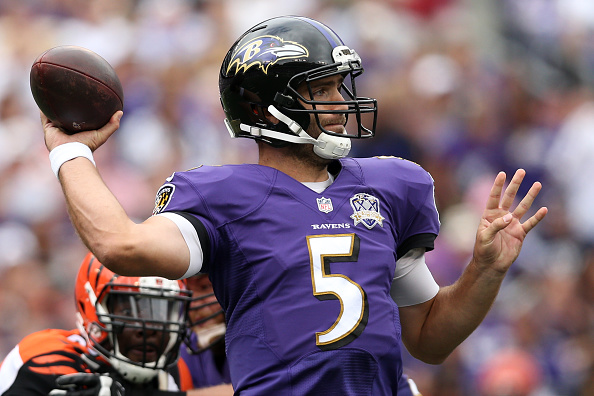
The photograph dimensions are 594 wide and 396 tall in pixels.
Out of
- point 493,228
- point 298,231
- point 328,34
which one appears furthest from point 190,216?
point 493,228

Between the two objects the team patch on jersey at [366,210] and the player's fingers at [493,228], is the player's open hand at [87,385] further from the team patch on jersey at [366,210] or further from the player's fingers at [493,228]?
the player's fingers at [493,228]

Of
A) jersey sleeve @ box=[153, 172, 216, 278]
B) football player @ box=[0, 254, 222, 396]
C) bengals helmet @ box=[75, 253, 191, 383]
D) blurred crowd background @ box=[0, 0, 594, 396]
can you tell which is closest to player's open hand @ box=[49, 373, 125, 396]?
football player @ box=[0, 254, 222, 396]

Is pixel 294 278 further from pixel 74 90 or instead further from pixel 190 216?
pixel 74 90

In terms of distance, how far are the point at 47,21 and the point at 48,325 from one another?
12.3 feet

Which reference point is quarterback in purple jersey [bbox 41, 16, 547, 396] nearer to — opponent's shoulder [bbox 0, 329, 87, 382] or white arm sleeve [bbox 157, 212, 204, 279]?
white arm sleeve [bbox 157, 212, 204, 279]

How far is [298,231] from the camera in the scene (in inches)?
113

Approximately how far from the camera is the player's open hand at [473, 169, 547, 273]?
3.12 metres

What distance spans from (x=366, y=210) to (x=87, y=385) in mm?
1408

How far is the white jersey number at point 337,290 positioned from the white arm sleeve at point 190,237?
1.14 feet

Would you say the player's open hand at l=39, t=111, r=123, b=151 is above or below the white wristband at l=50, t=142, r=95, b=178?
above

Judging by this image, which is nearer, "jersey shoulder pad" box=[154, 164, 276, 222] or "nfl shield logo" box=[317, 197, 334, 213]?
"jersey shoulder pad" box=[154, 164, 276, 222]

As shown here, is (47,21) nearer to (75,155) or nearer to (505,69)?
(505,69)

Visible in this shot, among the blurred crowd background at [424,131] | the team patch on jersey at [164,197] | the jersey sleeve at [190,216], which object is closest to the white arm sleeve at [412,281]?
the jersey sleeve at [190,216]

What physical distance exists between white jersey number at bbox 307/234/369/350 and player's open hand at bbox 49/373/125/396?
122 centimetres
